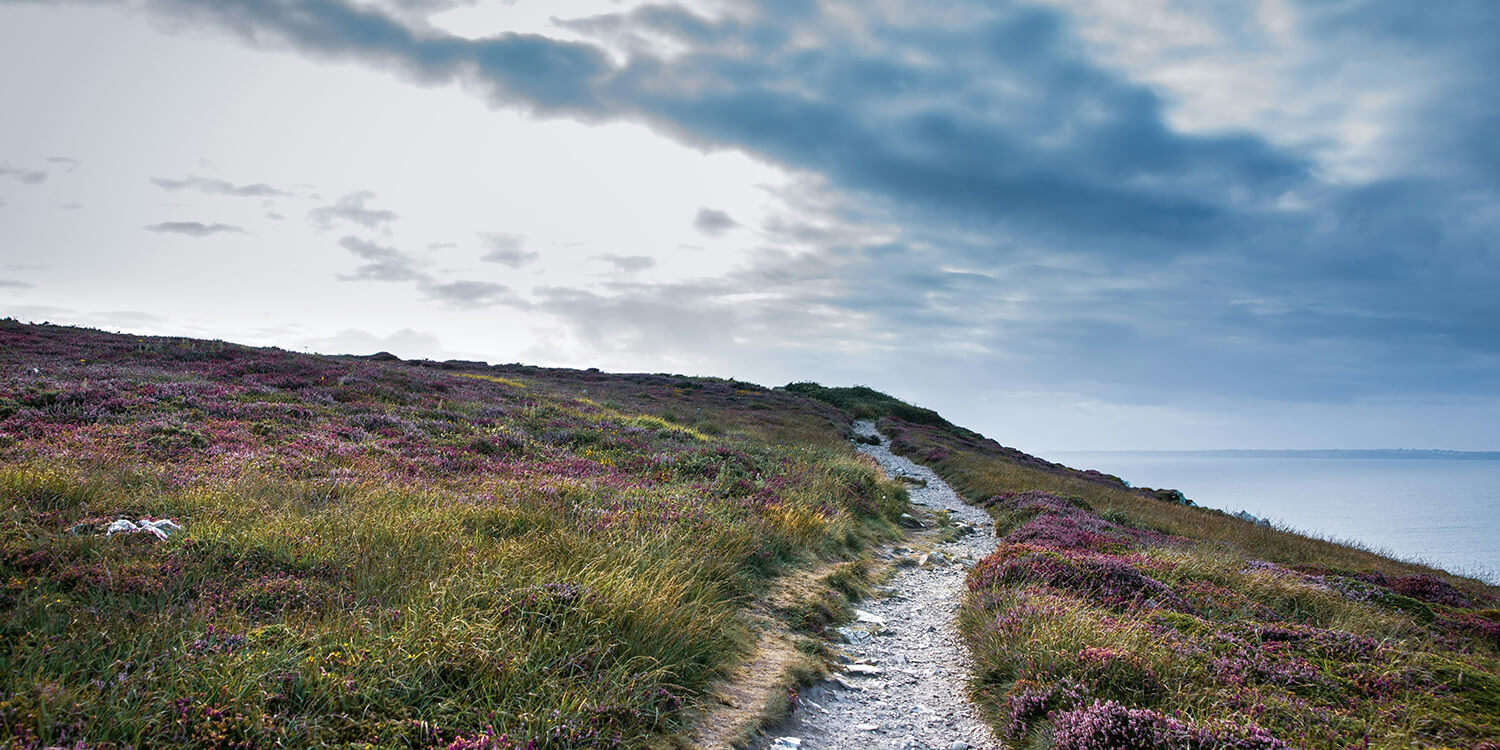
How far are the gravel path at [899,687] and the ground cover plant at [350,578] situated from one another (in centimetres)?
116

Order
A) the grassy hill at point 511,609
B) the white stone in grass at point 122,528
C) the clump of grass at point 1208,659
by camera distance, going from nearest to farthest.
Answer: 1. the grassy hill at point 511,609
2. the clump of grass at point 1208,659
3. the white stone in grass at point 122,528

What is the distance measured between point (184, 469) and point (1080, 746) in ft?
40.4

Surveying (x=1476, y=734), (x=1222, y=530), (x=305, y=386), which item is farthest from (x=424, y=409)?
(x=1222, y=530)

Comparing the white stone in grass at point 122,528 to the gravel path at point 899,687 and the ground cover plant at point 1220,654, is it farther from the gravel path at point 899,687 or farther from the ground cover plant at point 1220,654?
the ground cover plant at point 1220,654

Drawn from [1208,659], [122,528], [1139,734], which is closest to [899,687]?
[1139,734]

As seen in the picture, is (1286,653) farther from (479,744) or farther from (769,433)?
(769,433)

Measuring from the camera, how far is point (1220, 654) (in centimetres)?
705

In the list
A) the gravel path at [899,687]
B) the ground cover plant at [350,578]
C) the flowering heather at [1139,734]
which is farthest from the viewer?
the gravel path at [899,687]

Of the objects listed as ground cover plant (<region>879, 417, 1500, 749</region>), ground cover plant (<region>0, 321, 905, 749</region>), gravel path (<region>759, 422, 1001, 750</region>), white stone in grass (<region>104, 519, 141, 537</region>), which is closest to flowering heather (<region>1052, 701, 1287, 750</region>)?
ground cover plant (<region>879, 417, 1500, 749</region>)

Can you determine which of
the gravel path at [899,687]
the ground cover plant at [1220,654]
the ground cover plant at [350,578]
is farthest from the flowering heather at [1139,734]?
the ground cover plant at [350,578]

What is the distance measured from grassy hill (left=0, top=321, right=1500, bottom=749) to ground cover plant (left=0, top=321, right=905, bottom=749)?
36 mm

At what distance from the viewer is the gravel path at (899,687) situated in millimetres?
6273

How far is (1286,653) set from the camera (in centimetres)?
701

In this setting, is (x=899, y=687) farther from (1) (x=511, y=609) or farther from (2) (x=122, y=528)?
(2) (x=122, y=528)
